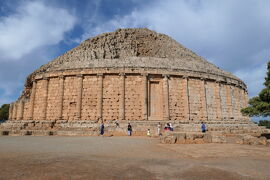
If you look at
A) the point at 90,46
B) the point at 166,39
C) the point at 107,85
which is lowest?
the point at 107,85

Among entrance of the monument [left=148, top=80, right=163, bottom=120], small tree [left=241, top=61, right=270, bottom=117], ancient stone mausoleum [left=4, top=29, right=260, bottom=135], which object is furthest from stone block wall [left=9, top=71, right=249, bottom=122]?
small tree [left=241, top=61, right=270, bottom=117]

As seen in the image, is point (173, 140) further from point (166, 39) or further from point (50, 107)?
point (166, 39)

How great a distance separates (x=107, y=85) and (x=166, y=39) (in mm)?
15993

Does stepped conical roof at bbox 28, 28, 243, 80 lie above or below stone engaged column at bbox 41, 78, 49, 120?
above

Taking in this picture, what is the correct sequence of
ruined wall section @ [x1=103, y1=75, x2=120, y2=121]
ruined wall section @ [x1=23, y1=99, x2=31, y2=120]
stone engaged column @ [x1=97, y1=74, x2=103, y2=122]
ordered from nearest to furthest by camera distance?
stone engaged column @ [x1=97, y1=74, x2=103, y2=122]
ruined wall section @ [x1=103, y1=75, x2=120, y2=121]
ruined wall section @ [x1=23, y1=99, x2=31, y2=120]

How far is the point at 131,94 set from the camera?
1922cm

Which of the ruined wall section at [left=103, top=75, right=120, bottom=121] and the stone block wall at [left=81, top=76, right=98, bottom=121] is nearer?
the ruined wall section at [left=103, top=75, right=120, bottom=121]

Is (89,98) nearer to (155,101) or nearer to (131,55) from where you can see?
(155,101)

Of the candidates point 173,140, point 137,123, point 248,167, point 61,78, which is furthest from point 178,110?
point 248,167

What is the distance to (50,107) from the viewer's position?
2025 cm

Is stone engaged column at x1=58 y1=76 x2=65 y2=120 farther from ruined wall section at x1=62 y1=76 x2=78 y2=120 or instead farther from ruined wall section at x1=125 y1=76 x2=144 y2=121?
ruined wall section at x1=125 y1=76 x2=144 y2=121

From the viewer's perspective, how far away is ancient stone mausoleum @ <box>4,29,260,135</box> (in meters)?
19.0

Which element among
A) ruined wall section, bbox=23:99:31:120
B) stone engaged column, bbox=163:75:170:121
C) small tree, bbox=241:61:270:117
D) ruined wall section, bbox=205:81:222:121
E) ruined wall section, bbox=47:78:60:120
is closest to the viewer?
small tree, bbox=241:61:270:117

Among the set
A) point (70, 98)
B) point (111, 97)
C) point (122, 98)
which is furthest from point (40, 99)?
point (122, 98)
